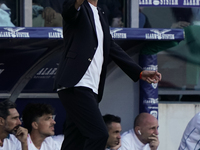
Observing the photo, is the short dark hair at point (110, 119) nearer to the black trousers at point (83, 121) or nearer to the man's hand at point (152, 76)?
the man's hand at point (152, 76)

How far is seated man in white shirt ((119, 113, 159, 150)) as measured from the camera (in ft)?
21.8

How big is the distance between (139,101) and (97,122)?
3.30 metres

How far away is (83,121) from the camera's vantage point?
3.64 metres

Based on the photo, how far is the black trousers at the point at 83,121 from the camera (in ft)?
11.9

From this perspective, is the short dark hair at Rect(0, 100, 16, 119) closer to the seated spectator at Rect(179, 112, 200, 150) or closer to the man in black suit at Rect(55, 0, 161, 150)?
the seated spectator at Rect(179, 112, 200, 150)

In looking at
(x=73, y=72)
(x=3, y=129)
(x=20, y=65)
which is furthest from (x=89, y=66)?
(x=20, y=65)

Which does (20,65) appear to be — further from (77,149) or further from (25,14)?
(77,149)

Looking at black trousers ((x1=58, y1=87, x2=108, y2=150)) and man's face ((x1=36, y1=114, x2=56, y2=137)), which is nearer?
black trousers ((x1=58, y1=87, x2=108, y2=150))

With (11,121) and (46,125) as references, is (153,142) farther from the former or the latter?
(11,121)

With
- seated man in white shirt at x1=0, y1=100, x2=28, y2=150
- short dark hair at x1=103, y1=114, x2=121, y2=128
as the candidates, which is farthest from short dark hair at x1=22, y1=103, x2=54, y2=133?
short dark hair at x1=103, y1=114, x2=121, y2=128

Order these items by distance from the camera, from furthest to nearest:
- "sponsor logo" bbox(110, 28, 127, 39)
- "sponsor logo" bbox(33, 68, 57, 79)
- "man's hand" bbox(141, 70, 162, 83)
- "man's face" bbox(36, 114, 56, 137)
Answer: "sponsor logo" bbox(33, 68, 57, 79) < "man's face" bbox(36, 114, 56, 137) < "sponsor logo" bbox(110, 28, 127, 39) < "man's hand" bbox(141, 70, 162, 83)

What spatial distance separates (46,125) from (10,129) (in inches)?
19.1

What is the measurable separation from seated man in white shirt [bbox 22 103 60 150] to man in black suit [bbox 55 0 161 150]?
2.51m

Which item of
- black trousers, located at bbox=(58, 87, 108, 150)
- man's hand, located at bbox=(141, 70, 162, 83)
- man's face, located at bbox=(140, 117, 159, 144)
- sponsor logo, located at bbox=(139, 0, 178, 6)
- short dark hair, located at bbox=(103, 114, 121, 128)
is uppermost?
sponsor logo, located at bbox=(139, 0, 178, 6)
